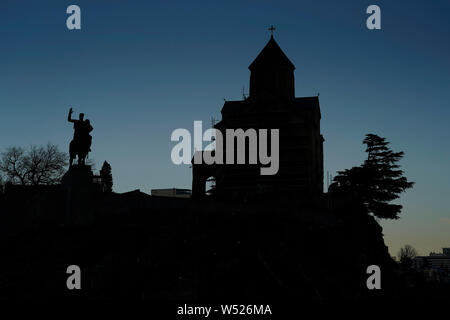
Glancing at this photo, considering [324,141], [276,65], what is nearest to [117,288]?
[276,65]

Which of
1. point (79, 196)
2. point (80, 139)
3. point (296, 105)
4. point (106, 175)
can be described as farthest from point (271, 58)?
point (106, 175)

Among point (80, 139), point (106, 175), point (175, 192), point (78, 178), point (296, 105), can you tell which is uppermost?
point (296, 105)

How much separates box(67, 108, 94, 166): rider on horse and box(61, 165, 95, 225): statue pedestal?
32.8 inches

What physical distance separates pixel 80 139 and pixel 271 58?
28407 millimetres

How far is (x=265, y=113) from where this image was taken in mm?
49406

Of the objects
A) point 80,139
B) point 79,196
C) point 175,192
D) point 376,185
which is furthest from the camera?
point 175,192

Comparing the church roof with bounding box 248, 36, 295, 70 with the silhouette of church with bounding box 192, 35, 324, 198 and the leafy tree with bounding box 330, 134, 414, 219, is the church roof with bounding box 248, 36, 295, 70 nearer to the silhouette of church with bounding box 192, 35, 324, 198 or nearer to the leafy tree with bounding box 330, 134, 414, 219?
the silhouette of church with bounding box 192, 35, 324, 198

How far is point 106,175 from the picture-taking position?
246 feet

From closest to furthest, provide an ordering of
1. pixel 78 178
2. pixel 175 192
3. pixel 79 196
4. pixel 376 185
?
pixel 78 178 < pixel 79 196 < pixel 376 185 < pixel 175 192

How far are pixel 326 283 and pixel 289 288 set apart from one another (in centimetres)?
326

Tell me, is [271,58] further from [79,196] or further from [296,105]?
[79,196]

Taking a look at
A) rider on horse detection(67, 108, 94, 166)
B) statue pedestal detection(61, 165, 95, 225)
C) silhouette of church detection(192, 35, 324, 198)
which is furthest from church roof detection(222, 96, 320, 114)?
statue pedestal detection(61, 165, 95, 225)

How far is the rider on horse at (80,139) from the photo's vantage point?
2944cm
